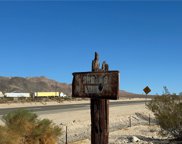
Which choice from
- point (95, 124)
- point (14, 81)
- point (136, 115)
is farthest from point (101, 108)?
point (14, 81)

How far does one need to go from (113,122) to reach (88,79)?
27149 mm

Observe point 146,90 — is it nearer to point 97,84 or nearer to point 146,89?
point 146,89

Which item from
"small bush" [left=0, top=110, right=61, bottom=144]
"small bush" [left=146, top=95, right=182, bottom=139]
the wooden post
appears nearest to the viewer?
the wooden post

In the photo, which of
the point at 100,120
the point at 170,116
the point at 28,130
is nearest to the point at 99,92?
the point at 100,120

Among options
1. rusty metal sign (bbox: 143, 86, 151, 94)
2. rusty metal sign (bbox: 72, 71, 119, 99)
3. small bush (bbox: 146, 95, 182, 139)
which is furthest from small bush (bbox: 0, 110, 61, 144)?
rusty metal sign (bbox: 143, 86, 151, 94)

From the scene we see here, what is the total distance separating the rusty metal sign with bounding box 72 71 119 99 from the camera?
7.98 metres

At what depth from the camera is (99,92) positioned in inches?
323

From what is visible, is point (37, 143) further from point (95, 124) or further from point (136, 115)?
point (136, 115)

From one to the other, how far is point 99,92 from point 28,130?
7820mm

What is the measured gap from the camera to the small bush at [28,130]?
14.5 meters

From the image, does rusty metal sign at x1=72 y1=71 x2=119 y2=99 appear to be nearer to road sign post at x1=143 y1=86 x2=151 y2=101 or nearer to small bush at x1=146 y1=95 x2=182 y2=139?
small bush at x1=146 y1=95 x2=182 y2=139

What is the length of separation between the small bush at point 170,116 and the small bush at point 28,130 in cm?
602

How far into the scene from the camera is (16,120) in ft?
51.4

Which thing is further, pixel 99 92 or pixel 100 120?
pixel 100 120
